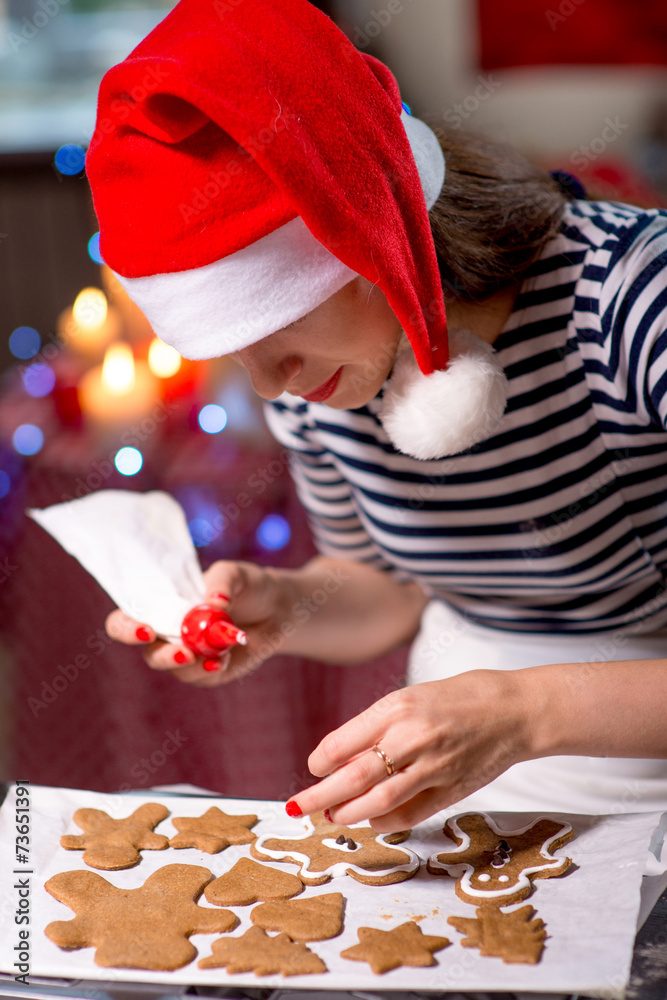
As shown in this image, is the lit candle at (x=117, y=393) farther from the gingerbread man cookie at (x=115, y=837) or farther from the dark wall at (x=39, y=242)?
the dark wall at (x=39, y=242)

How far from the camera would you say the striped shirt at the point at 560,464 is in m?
0.76

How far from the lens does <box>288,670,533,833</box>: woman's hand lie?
2.09 ft

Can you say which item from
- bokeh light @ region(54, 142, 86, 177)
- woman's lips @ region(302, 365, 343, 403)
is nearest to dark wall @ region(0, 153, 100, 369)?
bokeh light @ region(54, 142, 86, 177)

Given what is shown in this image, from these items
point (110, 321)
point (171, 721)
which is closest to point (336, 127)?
point (171, 721)

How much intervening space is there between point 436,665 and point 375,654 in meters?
0.12

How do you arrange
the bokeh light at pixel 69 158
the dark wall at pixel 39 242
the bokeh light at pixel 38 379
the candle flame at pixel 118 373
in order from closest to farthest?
1. the candle flame at pixel 118 373
2. the bokeh light at pixel 38 379
3. the bokeh light at pixel 69 158
4. the dark wall at pixel 39 242

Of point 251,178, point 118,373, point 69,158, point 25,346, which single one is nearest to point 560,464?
point 251,178

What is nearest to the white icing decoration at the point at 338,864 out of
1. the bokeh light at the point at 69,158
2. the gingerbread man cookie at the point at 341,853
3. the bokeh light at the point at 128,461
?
the gingerbread man cookie at the point at 341,853

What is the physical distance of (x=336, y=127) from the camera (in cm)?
62

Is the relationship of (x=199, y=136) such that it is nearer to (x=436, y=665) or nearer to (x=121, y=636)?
(x=121, y=636)

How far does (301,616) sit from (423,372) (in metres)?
0.38

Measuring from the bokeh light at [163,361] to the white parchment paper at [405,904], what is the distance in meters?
0.90

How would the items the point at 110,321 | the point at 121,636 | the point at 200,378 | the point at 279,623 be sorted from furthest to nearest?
the point at 110,321
the point at 200,378
the point at 279,623
the point at 121,636

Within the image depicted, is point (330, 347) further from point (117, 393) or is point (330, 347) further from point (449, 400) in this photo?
→ point (117, 393)
